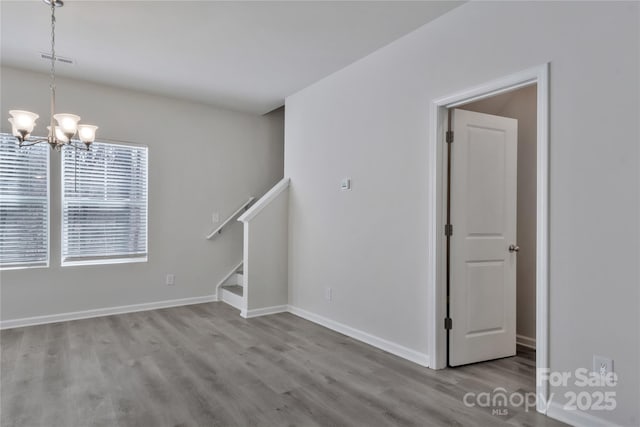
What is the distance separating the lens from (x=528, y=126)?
3.64 metres

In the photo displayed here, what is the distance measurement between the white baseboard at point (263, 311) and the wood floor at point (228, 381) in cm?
51

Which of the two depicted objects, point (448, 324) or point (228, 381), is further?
point (448, 324)

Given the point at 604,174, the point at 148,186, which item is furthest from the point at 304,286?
the point at 604,174

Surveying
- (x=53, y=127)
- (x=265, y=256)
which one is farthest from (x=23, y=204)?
(x=265, y=256)

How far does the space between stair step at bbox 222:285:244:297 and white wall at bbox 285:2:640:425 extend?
2.47ft

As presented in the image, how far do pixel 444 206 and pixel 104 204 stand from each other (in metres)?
3.84

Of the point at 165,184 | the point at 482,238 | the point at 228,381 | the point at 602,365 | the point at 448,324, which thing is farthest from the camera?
the point at 165,184

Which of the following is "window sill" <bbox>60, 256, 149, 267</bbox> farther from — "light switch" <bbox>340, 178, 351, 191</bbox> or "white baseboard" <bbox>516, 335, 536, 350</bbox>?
"white baseboard" <bbox>516, 335, 536, 350</bbox>

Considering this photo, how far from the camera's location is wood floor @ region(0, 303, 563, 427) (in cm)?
225

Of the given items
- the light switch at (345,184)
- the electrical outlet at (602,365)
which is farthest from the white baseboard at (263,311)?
the electrical outlet at (602,365)

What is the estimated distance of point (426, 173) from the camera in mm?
3066

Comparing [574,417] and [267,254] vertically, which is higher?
[267,254]

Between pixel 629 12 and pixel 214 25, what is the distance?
107 inches

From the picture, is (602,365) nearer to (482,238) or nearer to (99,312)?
(482,238)
